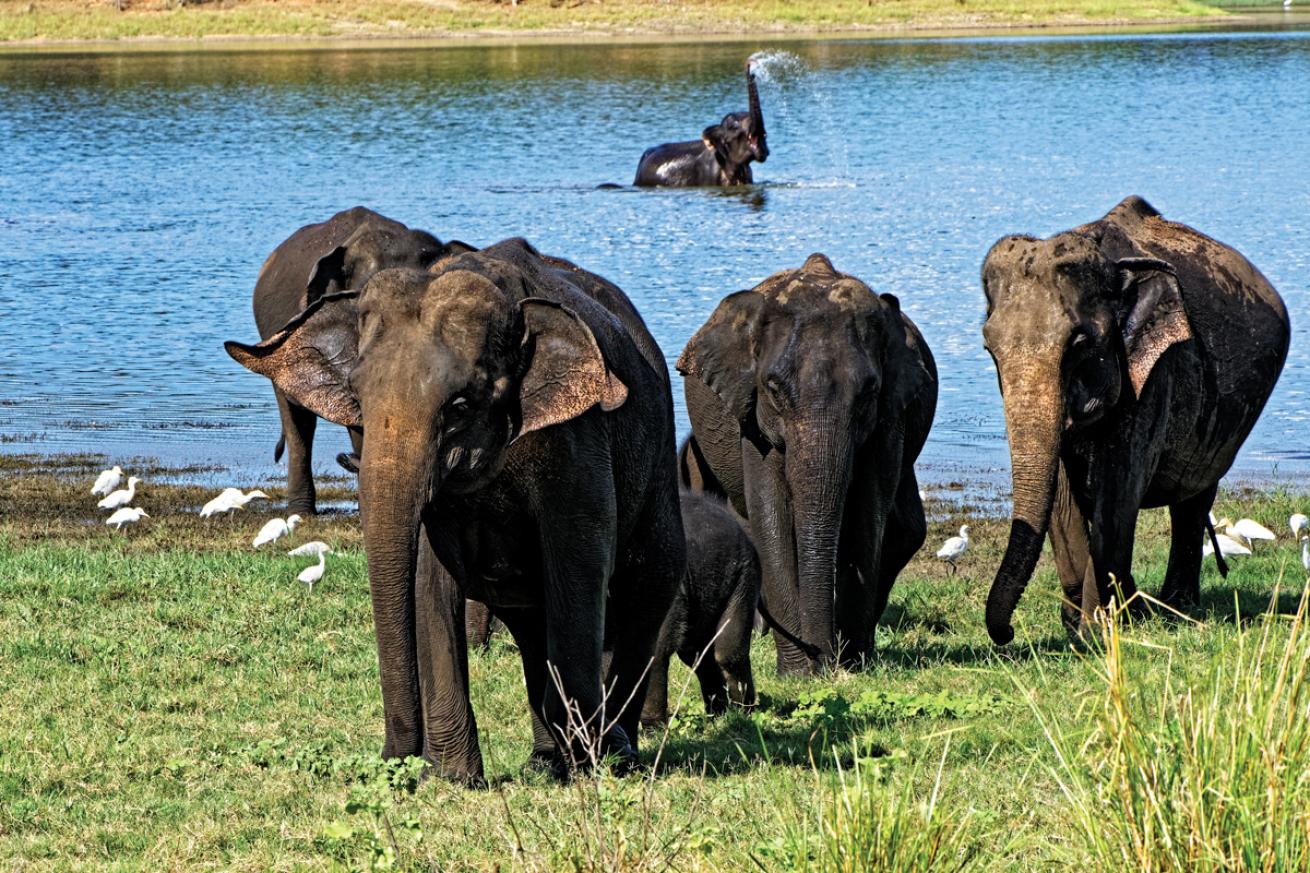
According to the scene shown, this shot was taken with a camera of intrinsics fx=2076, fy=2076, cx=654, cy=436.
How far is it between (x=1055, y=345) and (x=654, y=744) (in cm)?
266

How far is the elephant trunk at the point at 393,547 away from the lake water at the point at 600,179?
11.1 metres

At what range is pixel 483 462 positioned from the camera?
21.1ft

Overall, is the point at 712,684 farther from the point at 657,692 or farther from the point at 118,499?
the point at 118,499

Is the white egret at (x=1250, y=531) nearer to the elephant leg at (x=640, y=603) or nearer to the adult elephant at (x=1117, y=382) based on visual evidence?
the adult elephant at (x=1117, y=382)

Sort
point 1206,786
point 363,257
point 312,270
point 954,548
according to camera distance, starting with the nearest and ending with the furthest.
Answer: point 1206,786
point 954,548
point 363,257
point 312,270

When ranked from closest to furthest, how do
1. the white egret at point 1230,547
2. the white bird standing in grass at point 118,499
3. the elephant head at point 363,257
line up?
the white egret at point 1230,547 → the elephant head at point 363,257 → the white bird standing in grass at point 118,499

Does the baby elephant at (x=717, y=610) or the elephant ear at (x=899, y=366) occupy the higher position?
the elephant ear at (x=899, y=366)

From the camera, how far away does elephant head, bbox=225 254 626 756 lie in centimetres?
618

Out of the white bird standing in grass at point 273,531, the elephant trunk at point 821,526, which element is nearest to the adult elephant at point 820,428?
the elephant trunk at point 821,526

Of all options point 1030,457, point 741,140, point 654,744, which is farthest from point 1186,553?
point 741,140

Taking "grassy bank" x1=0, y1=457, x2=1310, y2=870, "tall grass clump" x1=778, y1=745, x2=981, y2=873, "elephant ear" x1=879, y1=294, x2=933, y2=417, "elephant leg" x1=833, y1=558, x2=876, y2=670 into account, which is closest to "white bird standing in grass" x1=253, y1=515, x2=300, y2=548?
"grassy bank" x1=0, y1=457, x2=1310, y2=870

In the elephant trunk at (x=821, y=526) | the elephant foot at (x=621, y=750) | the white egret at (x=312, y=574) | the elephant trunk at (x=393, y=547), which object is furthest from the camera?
the white egret at (x=312, y=574)

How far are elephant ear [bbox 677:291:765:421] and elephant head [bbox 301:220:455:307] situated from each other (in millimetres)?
3570

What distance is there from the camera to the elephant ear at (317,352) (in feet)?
22.3
